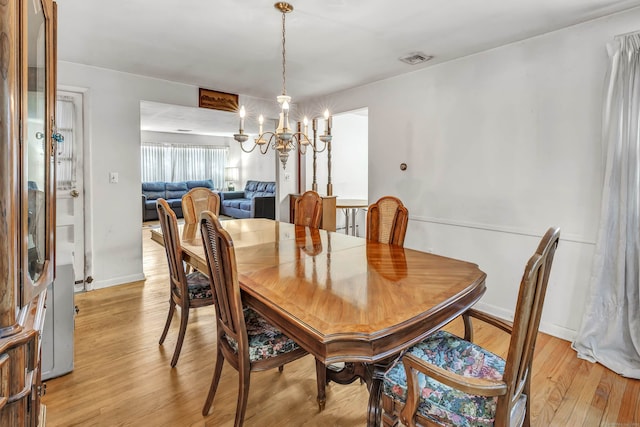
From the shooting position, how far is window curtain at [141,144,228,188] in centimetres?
909

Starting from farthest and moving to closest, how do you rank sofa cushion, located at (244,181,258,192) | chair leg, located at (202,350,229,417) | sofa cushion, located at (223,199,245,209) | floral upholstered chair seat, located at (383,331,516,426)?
sofa cushion, located at (244,181,258,192) < sofa cushion, located at (223,199,245,209) < chair leg, located at (202,350,229,417) < floral upholstered chair seat, located at (383,331,516,426)

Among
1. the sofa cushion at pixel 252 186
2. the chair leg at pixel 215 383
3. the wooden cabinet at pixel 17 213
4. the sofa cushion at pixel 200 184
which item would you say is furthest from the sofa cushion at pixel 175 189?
the wooden cabinet at pixel 17 213

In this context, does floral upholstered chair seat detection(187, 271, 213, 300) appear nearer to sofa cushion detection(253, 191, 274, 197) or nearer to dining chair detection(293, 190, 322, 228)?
dining chair detection(293, 190, 322, 228)

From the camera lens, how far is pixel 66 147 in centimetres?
329

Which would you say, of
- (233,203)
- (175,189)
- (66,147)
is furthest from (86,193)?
(175,189)

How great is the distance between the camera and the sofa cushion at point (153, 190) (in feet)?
27.3

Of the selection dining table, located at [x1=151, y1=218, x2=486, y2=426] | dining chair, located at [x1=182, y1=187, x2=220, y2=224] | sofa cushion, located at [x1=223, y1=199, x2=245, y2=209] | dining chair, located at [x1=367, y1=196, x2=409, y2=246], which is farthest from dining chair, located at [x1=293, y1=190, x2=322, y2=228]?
sofa cushion, located at [x1=223, y1=199, x2=245, y2=209]

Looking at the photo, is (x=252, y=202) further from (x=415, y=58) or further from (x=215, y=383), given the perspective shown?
(x=215, y=383)

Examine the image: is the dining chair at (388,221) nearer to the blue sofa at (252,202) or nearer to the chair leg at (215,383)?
the chair leg at (215,383)

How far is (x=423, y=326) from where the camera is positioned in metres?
1.19

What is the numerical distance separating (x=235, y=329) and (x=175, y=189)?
323 inches

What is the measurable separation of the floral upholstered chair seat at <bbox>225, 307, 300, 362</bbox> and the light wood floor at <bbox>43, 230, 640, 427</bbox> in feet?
1.34

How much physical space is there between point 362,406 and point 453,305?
2.66 ft

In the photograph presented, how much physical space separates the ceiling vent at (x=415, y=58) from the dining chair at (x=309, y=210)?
55.1 inches
